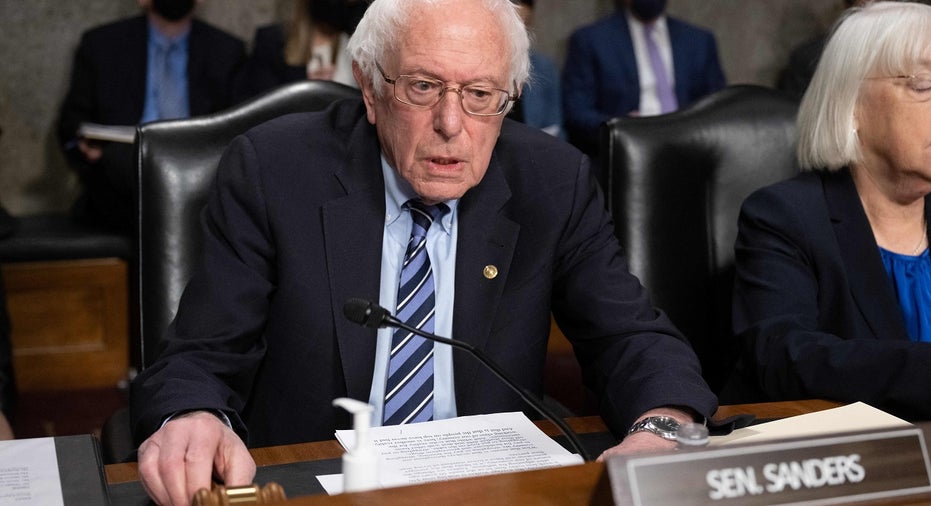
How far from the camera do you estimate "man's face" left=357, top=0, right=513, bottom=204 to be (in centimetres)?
160

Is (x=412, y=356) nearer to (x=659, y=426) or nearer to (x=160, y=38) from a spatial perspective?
(x=659, y=426)

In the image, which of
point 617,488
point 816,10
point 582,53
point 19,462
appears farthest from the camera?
point 816,10

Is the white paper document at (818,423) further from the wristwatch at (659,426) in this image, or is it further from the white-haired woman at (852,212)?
the white-haired woman at (852,212)

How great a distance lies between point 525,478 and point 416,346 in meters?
0.64

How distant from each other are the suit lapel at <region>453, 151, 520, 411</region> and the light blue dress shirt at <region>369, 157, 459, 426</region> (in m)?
0.01

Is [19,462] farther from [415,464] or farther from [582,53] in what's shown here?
[582,53]

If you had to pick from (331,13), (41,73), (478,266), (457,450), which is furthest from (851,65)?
(41,73)

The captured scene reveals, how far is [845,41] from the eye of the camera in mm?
2129

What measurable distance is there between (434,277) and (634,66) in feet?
10.2

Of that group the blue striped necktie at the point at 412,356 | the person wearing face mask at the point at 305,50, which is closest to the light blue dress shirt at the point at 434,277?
the blue striped necktie at the point at 412,356

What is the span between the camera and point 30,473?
124 cm

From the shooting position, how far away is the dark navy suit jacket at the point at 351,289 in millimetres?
1604

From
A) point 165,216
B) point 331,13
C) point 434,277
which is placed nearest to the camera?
point 434,277

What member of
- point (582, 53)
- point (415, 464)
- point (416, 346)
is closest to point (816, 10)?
point (582, 53)
